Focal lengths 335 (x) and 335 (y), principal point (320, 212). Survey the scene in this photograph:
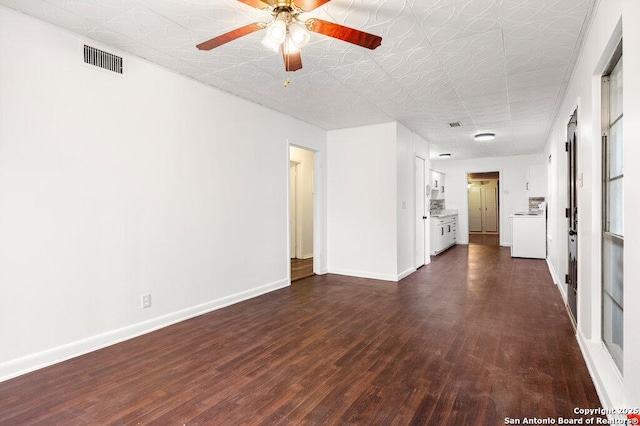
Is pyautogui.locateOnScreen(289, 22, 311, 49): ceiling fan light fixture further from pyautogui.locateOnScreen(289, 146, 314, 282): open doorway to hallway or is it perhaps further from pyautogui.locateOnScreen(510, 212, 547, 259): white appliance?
pyautogui.locateOnScreen(510, 212, 547, 259): white appliance

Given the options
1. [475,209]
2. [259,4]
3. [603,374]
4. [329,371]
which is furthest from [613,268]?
[475,209]

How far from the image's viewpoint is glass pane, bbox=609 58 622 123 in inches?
81.9

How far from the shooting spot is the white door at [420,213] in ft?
21.2

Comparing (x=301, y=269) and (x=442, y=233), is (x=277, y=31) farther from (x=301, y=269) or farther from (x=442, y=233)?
(x=442, y=233)

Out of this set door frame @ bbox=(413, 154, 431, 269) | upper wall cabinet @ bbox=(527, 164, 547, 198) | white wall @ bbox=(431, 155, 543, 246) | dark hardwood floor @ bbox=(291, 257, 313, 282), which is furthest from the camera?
white wall @ bbox=(431, 155, 543, 246)

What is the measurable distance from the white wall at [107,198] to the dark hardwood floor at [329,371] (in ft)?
1.13

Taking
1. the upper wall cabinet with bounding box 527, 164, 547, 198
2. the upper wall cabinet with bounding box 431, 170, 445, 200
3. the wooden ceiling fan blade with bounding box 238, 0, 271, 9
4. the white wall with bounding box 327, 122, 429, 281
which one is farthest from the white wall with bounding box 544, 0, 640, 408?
the upper wall cabinet with bounding box 527, 164, 547, 198

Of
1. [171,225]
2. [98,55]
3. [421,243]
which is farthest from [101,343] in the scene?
[421,243]

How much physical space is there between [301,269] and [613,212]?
15.8 ft

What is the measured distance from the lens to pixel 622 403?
1.75m

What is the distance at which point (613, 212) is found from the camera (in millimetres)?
2193

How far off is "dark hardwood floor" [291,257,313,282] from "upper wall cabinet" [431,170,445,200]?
13.3 ft

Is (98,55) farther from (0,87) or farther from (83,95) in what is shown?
(0,87)

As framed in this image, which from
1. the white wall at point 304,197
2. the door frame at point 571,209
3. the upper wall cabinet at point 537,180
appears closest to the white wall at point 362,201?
the white wall at point 304,197
